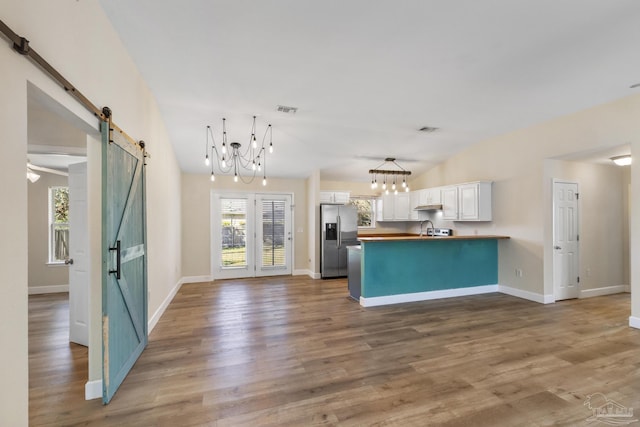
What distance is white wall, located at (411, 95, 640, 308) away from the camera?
3.79 metres

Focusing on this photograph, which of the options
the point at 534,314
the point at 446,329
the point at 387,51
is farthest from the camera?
the point at 534,314

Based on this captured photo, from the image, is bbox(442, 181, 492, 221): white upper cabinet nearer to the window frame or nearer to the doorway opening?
the doorway opening

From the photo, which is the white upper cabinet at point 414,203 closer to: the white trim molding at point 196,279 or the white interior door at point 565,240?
the white interior door at point 565,240

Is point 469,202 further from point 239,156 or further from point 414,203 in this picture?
point 239,156

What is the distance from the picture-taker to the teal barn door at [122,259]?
2121mm

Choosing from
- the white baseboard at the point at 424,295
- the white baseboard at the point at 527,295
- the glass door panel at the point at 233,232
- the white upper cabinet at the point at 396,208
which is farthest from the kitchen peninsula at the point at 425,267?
the glass door panel at the point at 233,232

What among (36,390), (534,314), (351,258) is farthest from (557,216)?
(36,390)

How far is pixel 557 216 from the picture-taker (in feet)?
15.5

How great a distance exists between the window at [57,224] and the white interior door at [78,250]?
3.02 metres

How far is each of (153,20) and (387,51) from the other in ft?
6.66

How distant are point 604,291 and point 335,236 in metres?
5.20

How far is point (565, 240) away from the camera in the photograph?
190 inches

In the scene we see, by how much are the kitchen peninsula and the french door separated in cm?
290

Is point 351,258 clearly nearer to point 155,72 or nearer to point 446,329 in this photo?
point 446,329
